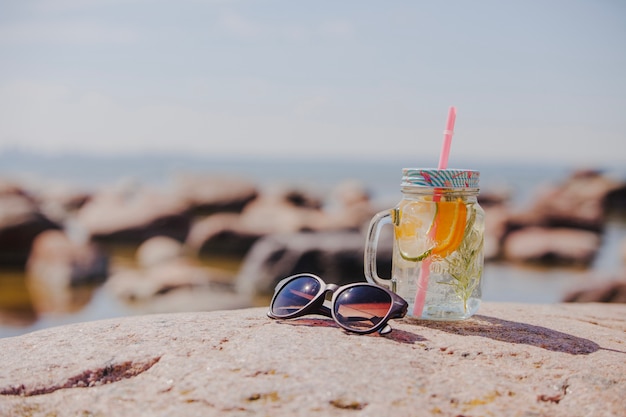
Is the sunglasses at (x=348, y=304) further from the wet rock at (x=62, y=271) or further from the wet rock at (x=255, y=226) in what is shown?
the wet rock at (x=255, y=226)

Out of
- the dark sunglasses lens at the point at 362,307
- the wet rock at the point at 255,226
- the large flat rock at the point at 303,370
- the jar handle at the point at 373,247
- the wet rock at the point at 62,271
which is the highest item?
the jar handle at the point at 373,247

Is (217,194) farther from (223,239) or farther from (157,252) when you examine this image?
(157,252)

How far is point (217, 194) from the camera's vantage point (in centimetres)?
1717

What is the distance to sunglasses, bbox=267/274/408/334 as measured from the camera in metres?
2.15

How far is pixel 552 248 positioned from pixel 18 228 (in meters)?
8.70

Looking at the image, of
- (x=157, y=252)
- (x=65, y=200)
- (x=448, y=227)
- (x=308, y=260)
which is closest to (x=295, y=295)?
(x=448, y=227)

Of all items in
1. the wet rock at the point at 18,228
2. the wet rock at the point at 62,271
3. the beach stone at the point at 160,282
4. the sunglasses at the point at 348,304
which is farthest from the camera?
the wet rock at the point at 18,228

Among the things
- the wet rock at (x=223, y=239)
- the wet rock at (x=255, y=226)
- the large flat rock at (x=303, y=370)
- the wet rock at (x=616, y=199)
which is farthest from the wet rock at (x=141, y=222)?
the wet rock at (x=616, y=199)

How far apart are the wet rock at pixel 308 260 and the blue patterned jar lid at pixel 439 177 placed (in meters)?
5.24

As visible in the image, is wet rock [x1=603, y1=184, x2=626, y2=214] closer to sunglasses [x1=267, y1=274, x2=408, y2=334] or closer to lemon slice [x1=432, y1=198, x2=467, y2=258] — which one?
lemon slice [x1=432, y1=198, x2=467, y2=258]

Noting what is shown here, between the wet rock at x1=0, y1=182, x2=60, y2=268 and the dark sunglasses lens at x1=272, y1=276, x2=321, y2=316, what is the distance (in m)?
8.29

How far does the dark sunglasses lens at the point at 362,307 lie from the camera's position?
7.12 feet

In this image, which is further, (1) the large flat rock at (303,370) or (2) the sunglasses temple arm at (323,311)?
(2) the sunglasses temple arm at (323,311)

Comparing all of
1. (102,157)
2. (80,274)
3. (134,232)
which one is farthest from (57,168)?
(80,274)
